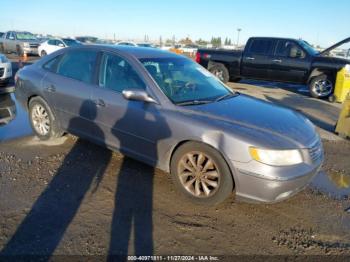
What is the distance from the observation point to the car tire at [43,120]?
516 centimetres

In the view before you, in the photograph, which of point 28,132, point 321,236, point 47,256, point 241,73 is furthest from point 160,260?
point 241,73

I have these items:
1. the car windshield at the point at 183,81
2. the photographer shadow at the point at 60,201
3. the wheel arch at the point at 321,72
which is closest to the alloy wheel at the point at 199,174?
the car windshield at the point at 183,81

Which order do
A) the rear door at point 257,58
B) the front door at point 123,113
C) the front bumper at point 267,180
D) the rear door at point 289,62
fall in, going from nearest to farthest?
the front bumper at point 267,180 < the front door at point 123,113 < the rear door at point 289,62 < the rear door at point 257,58

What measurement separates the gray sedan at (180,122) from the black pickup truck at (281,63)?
761cm

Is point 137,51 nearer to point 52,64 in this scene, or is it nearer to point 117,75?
point 117,75

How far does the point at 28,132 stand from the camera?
5.89m

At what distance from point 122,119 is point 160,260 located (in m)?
1.87

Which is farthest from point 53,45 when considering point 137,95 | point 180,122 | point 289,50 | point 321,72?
point 180,122

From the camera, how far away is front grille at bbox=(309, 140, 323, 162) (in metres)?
3.50

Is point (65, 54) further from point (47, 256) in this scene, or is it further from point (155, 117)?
point (47, 256)

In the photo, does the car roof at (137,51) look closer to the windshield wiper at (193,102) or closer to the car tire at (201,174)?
the windshield wiper at (193,102)

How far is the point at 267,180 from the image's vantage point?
10.6 feet

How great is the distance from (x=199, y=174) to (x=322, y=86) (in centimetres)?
901

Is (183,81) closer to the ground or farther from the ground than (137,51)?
closer to the ground
